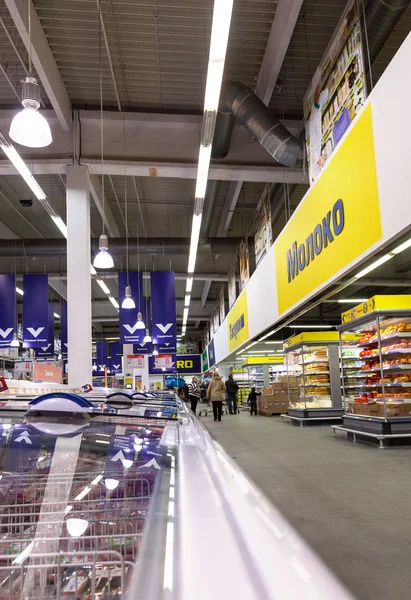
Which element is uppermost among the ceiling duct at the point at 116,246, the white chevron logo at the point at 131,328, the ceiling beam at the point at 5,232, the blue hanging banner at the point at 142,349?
the ceiling beam at the point at 5,232

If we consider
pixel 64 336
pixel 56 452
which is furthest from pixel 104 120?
pixel 64 336

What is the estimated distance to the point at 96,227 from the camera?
627 inches

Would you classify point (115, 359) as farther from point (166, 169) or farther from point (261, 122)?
point (261, 122)

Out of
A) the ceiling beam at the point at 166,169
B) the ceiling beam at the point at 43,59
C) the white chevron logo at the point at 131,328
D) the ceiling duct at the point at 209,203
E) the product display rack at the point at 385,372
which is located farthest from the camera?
the white chevron logo at the point at 131,328

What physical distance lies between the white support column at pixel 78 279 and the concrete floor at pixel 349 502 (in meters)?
3.20

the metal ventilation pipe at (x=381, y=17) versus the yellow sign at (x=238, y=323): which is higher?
the metal ventilation pipe at (x=381, y=17)

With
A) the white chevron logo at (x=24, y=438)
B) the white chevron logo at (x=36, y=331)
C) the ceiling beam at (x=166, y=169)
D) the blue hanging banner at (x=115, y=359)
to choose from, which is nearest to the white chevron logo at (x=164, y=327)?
the white chevron logo at (x=36, y=331)

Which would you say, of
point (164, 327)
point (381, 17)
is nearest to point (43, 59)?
point (381, 17)

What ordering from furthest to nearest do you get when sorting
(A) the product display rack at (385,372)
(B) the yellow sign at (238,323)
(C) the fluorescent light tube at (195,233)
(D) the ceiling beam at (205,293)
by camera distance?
(D) the ceiling beam at (205,293) → (B) the yellow sign at (238,323) → (C) the fluorescent light tube at (195,233) → (A) the product display rack at (385,372)

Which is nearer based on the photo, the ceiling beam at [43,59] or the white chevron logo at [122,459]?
the white chevron logo at [122,459]

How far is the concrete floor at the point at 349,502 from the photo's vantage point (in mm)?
2854

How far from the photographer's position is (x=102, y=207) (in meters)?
11.6

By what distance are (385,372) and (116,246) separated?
8.83 metres

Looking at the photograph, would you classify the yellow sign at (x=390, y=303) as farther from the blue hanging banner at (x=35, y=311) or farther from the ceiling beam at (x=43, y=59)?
the blue hanging banner at (x=35, y=311)
